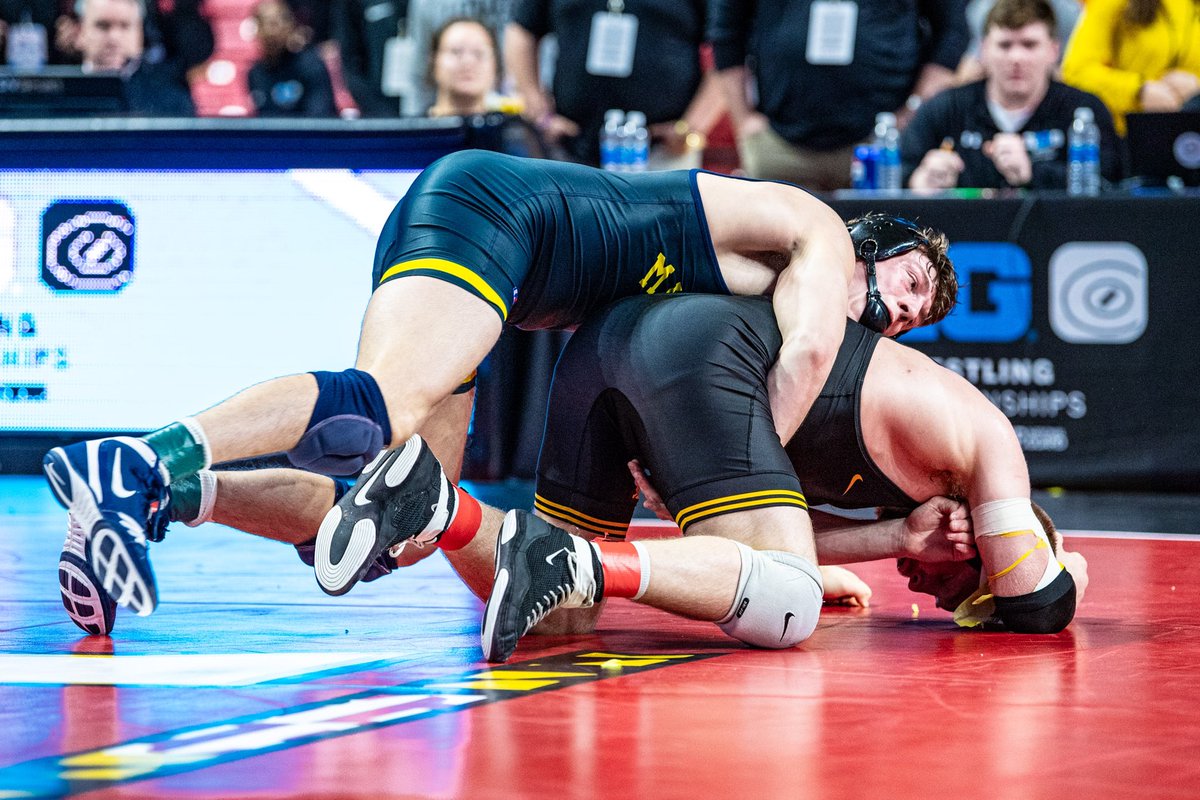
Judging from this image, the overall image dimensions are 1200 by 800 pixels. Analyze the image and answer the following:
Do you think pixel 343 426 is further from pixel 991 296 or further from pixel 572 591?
pixel 991 296

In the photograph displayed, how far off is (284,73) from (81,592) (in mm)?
5257

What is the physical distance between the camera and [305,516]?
2889 mm

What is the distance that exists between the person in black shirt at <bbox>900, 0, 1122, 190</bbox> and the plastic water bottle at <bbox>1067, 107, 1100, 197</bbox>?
0.04m

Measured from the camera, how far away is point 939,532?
109 inches

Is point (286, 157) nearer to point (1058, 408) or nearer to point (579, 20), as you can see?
point (579, 20)

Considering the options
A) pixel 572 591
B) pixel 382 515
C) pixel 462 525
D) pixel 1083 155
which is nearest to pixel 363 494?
pixel 382 515

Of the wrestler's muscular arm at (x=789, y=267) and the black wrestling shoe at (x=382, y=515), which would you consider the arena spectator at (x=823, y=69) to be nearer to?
the wrestler's muscular arm at (x=789, y=267)

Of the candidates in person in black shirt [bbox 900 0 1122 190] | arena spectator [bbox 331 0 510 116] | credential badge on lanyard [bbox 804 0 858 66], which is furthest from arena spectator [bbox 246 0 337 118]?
person in black shirt [bbox 900 0 1122 190]

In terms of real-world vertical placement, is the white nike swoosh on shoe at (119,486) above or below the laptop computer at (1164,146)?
below

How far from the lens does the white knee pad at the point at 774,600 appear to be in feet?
7.99

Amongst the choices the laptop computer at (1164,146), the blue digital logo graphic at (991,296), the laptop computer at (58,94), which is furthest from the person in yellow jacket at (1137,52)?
the laptop computer at (58,94)

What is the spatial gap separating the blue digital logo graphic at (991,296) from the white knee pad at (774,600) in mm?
2724

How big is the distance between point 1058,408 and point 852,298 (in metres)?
2.33

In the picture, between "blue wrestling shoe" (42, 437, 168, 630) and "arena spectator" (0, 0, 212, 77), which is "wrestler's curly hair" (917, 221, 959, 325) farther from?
"arena spectator" (0, 0, 212, 77)
